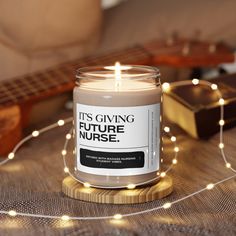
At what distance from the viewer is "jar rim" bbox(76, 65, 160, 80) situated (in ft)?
2.19

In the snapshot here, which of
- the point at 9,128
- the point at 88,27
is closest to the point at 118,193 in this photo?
the point at 9,128

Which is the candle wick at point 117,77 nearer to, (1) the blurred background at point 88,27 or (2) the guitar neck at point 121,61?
(2) the guitar neck at point 121,61

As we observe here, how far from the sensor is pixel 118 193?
65 cm

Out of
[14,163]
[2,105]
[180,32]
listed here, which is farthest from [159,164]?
[180,32]

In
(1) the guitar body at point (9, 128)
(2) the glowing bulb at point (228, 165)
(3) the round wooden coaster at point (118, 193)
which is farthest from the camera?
(1) the guitar body at point (9, 128)

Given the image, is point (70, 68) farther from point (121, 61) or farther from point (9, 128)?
point (9, 128)

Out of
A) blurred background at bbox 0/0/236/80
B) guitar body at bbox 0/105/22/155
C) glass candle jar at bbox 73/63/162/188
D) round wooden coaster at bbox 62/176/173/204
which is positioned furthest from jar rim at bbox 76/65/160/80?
blurred background at bbox 0/0/236/80

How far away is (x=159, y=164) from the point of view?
687mm

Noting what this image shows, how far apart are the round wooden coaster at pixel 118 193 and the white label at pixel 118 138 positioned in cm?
2

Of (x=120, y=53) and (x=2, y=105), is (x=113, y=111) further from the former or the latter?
(x=120, y=53)

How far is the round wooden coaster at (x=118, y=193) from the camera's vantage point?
647 mm

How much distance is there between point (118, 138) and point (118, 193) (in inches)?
2.4

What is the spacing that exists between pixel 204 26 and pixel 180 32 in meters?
0.06

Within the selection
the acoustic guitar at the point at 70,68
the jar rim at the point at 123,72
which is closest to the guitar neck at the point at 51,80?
the acoustic guitar at the point at 70,68
